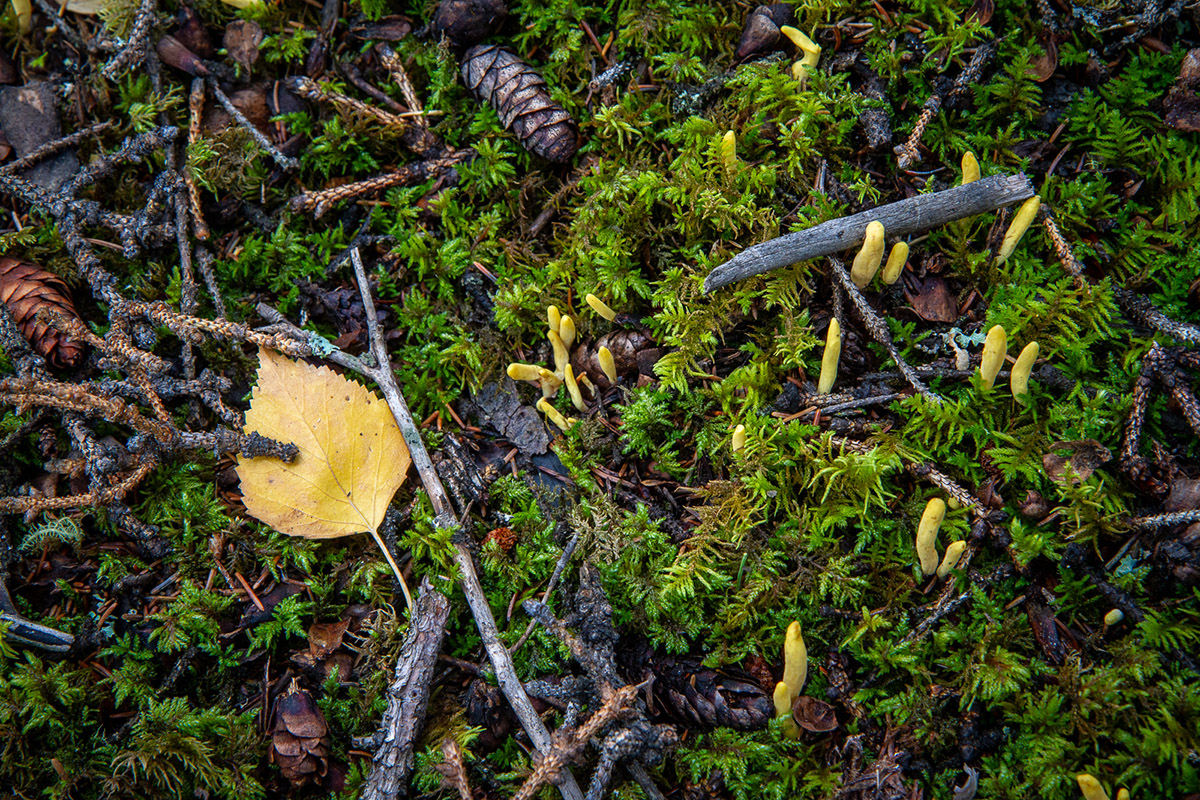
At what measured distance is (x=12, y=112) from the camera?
3570 mm

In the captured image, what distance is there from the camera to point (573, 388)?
3.05 m

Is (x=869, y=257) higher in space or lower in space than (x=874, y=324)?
higher

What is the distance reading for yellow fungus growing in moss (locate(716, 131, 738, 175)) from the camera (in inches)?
117

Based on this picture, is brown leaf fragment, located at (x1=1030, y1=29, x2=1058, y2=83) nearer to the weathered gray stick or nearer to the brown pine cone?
the weathered gray stick

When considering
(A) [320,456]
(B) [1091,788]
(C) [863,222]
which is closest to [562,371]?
(A) [320,456]

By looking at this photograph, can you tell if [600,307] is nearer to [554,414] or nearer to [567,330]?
[567,330]

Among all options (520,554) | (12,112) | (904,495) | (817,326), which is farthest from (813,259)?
(12,112)

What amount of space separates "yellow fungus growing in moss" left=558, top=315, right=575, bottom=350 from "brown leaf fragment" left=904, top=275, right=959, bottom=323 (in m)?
1.54

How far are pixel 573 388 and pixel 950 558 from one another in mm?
1699

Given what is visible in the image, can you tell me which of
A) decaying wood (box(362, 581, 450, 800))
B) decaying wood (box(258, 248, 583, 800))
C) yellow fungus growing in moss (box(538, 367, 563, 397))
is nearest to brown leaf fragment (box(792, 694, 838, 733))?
decaying wood (box(258, 248, 583, 800))

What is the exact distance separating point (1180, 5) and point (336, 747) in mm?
4908

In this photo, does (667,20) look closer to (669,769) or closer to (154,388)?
(154,388)

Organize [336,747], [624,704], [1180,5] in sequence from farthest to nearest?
[1180,5]
[336,747]
[624,704]

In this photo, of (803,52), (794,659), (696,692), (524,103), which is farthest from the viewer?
(524,103)
